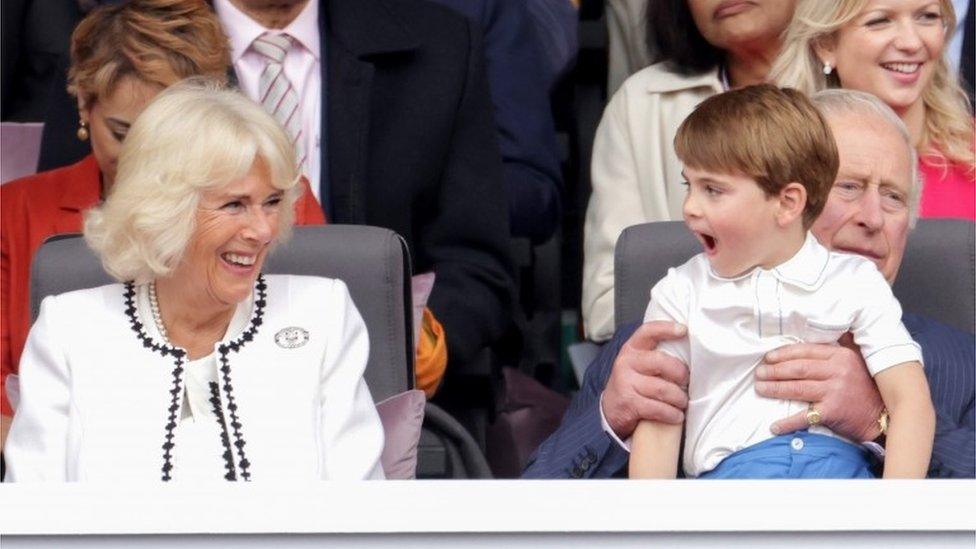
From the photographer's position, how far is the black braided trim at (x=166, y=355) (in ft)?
8.21

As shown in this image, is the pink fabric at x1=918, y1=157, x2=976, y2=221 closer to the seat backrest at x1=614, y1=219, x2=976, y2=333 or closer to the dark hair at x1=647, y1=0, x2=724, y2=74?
the seat backrest at x1=614, y1=219, x2=976, y2=333

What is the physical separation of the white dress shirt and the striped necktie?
0.01 meters

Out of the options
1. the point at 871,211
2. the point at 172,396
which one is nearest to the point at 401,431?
the point at 172,396

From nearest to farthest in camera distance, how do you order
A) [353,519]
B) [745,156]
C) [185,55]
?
[353,519]
[745,156]
[185,55]

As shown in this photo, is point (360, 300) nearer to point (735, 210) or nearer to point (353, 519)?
point (735, 210)

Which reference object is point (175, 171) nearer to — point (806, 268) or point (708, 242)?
point (708, 242)

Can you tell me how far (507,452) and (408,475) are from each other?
616 mm

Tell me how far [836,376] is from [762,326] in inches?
4.5

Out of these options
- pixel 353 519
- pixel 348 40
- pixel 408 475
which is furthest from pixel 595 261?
pixel 353 519

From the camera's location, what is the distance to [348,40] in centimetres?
333

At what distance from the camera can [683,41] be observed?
356 cm

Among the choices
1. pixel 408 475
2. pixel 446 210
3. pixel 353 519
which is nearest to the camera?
pixel 353 519

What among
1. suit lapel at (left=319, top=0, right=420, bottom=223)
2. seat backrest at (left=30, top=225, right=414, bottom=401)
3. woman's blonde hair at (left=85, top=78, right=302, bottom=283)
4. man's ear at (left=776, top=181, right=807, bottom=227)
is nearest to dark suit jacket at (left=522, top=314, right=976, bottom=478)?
seat backrest at (left=30, top=225, right=414, bottom=401)

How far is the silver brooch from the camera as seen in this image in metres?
2.58
